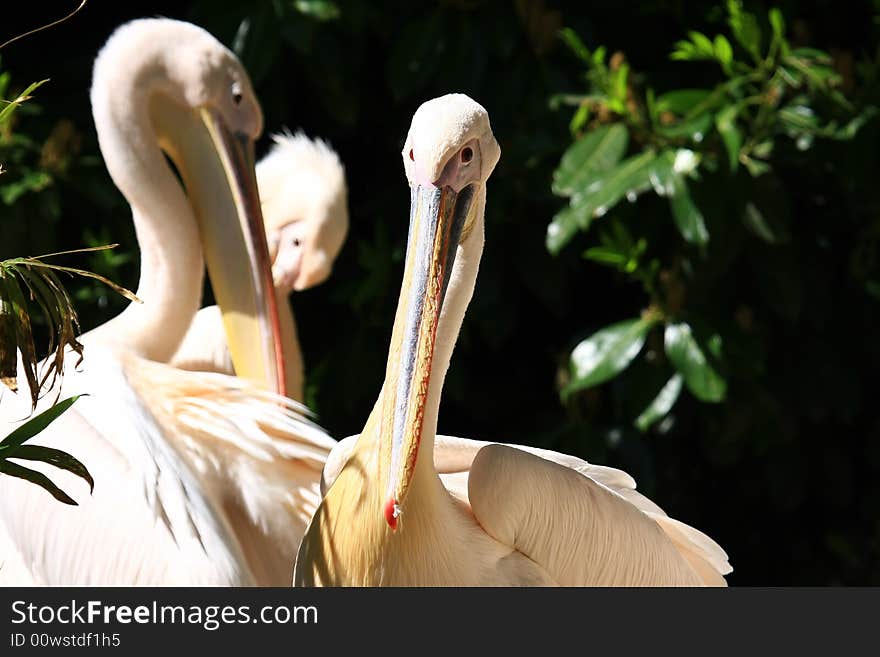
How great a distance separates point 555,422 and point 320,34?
1.30m

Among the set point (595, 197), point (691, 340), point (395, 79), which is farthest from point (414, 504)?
point (395, 79)

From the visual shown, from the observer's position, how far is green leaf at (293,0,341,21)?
3.88m

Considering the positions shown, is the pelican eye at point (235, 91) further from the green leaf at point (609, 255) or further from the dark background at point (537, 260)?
the green leaf at point (609, 255)

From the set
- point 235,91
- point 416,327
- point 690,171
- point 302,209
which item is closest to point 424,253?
point 416,327

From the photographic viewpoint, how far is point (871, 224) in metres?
4.17

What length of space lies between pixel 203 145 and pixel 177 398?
723 millimetres

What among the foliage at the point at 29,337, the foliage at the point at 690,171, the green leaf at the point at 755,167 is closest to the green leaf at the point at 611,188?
the foliage at the point at 690,171

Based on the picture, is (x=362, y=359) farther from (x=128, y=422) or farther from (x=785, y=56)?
(x=128, y=422)

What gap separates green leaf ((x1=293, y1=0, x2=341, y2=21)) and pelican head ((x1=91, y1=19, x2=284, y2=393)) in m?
0.88

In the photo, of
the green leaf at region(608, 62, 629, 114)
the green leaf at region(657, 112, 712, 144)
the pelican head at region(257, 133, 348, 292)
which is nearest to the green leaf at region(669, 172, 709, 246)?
the green leaf at region(657, 112, 712, 144)

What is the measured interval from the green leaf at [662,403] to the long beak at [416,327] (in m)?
2.00

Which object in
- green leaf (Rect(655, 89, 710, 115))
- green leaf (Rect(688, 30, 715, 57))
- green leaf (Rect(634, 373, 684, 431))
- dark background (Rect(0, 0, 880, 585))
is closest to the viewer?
green leaf (Rect(688, 30, 715, 57))

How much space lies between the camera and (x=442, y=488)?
2.01 m

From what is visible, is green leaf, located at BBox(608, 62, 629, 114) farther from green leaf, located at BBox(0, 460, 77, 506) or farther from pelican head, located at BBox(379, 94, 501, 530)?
green leaf, located at BBox(0, 460, 77, 506)
